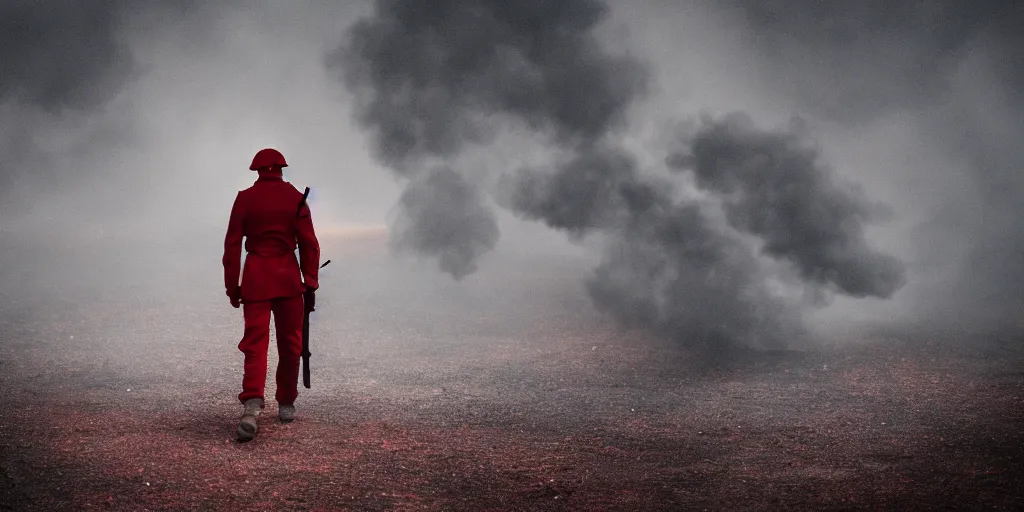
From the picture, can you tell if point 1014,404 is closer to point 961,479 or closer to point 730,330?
point 961,479

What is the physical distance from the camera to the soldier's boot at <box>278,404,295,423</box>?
24.1 ft

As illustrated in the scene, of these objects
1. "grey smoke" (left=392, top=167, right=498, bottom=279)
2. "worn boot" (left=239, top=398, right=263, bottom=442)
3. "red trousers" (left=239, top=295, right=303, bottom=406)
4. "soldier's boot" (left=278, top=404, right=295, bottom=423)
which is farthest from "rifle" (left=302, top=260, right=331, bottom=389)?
"grey smoke" (left=392, top=167, right=498, bottom=279)

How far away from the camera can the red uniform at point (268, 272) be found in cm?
714

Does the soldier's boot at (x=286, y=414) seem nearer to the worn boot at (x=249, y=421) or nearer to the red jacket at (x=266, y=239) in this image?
the worn boot at (x=249, y=421)

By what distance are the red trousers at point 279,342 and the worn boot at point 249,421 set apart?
76 mm

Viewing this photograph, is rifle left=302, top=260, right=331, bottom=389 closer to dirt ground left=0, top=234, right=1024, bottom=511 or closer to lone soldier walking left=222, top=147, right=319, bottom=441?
lone soldier walking left=222, top=147, right=319, bottom=441

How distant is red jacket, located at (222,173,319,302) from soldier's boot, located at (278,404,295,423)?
1.07 m

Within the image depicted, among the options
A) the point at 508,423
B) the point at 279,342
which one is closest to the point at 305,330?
the point at 279,342

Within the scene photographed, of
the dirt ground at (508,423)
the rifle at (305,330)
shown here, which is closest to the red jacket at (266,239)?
the rifle at (305,330)

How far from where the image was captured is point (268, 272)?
720 centimetres

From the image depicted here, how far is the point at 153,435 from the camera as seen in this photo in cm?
679

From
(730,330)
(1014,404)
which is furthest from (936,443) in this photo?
(730,330)

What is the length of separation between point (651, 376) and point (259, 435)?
5037 mm

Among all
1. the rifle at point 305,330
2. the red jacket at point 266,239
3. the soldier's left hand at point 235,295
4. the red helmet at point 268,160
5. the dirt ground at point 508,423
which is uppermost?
the red helmet at point 268,160
